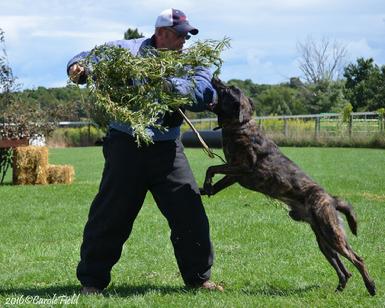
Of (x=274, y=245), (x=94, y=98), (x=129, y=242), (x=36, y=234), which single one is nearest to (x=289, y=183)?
(x=94, y=98)

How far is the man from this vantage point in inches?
233

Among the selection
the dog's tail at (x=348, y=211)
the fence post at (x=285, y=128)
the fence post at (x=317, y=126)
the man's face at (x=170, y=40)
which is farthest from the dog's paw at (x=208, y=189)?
the fence post at (x=285, y=128)

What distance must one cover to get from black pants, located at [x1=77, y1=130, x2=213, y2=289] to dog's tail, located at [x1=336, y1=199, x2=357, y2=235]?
117cm

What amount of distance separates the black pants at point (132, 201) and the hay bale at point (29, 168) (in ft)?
40.3

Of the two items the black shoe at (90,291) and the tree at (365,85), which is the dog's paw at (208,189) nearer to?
the black shoe at (90,291)

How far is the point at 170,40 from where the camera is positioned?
5836 mm

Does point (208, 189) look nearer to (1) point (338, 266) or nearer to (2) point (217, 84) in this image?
(2) point (217, 84)

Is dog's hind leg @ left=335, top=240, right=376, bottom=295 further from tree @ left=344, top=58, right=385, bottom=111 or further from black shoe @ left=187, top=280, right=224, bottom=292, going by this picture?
tree @ left=344, top=58, right=385, bottom=111

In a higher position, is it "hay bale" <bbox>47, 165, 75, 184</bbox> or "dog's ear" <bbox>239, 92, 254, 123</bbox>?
"dog's ear" <bbox>239, 92, 254, 123</bbox>

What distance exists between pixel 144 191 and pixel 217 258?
1.97 m

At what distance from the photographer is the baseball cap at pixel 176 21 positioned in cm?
565

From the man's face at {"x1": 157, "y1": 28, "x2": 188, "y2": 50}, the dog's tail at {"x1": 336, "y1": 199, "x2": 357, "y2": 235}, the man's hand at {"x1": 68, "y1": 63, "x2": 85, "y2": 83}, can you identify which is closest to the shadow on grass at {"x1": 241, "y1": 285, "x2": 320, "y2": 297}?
the dog's tail at {"x1": 336, "y1": 199, "x2": 357, "y2": 235}

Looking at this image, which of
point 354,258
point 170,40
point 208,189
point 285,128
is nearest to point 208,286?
point 208,189

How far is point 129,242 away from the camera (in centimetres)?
872
